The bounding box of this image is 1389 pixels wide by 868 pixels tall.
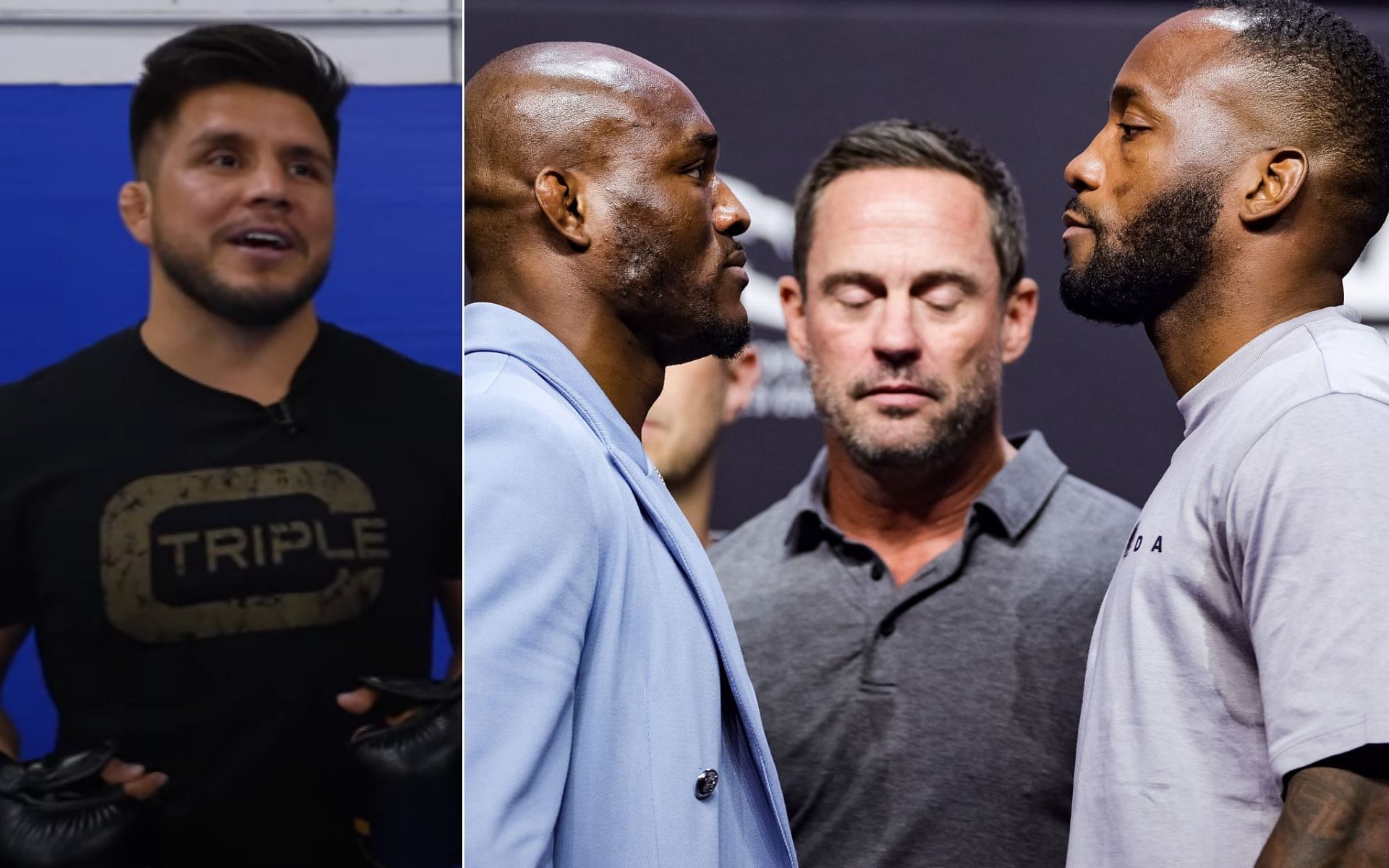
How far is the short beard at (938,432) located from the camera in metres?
1.98

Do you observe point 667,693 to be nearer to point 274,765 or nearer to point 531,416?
point 531,416

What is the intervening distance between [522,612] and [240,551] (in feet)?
2.44

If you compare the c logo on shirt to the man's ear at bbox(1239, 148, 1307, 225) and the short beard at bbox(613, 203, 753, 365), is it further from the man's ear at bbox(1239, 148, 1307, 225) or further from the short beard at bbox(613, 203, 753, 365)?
the man's ear at bbox(1239, 148, 1307, 225)

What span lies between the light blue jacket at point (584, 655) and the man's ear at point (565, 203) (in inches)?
4.9

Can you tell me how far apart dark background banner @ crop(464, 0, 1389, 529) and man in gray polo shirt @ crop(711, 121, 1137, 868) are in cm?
8

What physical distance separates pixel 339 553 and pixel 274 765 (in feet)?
1.01

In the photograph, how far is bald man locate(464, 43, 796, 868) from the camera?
4.20 feet

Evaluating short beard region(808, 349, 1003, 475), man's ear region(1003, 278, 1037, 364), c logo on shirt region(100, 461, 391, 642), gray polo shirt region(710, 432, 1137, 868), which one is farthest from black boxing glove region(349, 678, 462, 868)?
man's ear region(1003, 278, 1037, 364)

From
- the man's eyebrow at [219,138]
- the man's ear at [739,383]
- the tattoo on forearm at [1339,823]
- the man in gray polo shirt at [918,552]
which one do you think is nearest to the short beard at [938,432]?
the man in gray polo shirt at [918,552]

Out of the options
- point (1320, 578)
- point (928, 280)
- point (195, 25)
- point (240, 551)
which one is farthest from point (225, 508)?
point (1320, 578)

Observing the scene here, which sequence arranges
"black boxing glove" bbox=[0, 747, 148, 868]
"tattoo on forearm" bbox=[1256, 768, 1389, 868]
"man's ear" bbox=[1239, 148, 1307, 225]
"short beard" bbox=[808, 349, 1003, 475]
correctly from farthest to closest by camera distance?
1. "short beard" bbox=[808, 349, 1003, 475]
2. "black boxing glove" bbox=[0, 747, 148, 868]
3. "man's ear" bbox=[1239, 148, 1307, 225]
4. "tattoo on forearm" bbox=[1256, 768, 1389, 868]

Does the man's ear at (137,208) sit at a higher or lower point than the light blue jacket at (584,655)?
higher

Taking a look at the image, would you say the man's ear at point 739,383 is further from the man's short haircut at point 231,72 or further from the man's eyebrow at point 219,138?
the man's eyebrow at point 219,138

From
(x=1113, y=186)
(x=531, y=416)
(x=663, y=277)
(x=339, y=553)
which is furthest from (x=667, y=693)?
(x=1113, y=186)
